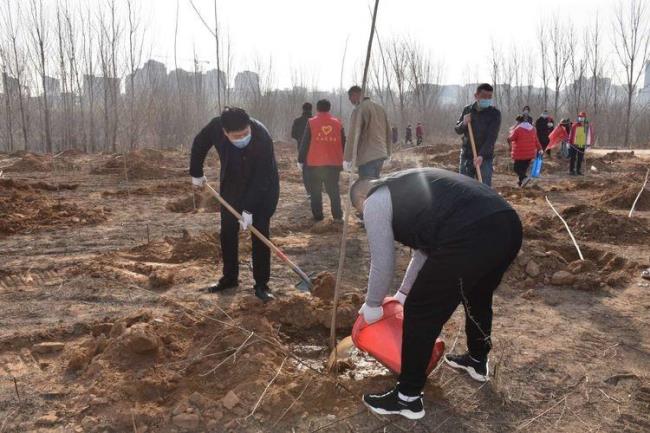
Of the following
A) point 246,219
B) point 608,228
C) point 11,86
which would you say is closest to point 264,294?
point 246,219

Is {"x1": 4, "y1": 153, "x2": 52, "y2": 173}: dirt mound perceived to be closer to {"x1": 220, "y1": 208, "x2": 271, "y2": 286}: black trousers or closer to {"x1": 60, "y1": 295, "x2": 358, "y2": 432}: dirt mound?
{"x1": 220, "y1": 208, "x2": 271, "y2": 286}: black trousers

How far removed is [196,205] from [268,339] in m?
5.08

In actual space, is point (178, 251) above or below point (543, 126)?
below

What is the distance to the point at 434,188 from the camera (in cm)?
221

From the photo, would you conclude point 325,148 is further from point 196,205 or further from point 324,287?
point 196,205

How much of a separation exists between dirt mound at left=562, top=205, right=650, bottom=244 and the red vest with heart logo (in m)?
3.09

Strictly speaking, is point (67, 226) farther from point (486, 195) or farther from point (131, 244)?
point (486, 195)

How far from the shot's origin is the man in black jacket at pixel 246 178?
380 cm

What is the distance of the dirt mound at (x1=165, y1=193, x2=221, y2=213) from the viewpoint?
773cm

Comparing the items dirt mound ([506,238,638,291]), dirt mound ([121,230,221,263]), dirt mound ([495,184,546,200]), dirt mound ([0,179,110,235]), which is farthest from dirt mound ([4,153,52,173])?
dirt mound ([506,238,638,291])

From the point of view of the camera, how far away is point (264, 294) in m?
3.95

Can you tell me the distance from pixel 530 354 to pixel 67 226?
5.54 meters

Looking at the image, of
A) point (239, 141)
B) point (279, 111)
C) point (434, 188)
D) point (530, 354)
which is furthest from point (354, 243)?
point (279, 111)

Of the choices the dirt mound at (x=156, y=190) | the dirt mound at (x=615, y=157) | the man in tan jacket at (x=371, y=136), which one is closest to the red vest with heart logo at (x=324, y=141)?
the man in tan jacket at (x=371, y=136)
